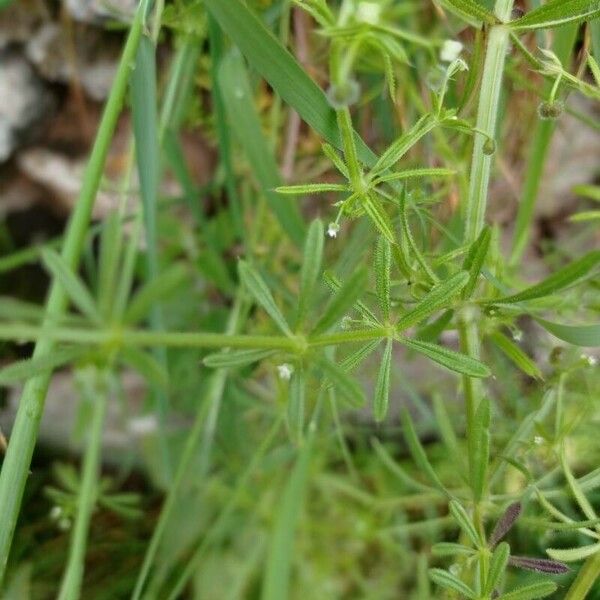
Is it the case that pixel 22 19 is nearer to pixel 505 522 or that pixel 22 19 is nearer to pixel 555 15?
pixel 555 15

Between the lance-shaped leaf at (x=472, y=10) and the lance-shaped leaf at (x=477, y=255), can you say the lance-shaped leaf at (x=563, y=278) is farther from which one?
the lance-shaped leaf at (x=472, y=10)

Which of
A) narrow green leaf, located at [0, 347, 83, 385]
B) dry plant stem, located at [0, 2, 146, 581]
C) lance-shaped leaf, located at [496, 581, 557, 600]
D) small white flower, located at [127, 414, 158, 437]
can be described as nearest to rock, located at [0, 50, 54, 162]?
small white flower, located at [127, 414, 158, 437]

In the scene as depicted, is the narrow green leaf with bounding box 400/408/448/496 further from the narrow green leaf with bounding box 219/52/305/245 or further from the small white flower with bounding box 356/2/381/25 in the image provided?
the small white flower with bounding box 356/2/381/25

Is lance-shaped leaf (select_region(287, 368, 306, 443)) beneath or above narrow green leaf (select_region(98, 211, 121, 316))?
beneath

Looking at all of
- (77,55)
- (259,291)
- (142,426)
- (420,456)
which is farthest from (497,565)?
(77,55)

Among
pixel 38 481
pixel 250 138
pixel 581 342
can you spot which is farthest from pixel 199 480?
pixel 581 342

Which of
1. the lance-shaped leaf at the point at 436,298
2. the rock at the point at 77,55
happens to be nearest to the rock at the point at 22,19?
the rock at the point at 77,55

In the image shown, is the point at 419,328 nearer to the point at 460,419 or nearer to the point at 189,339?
the point at 189,339
